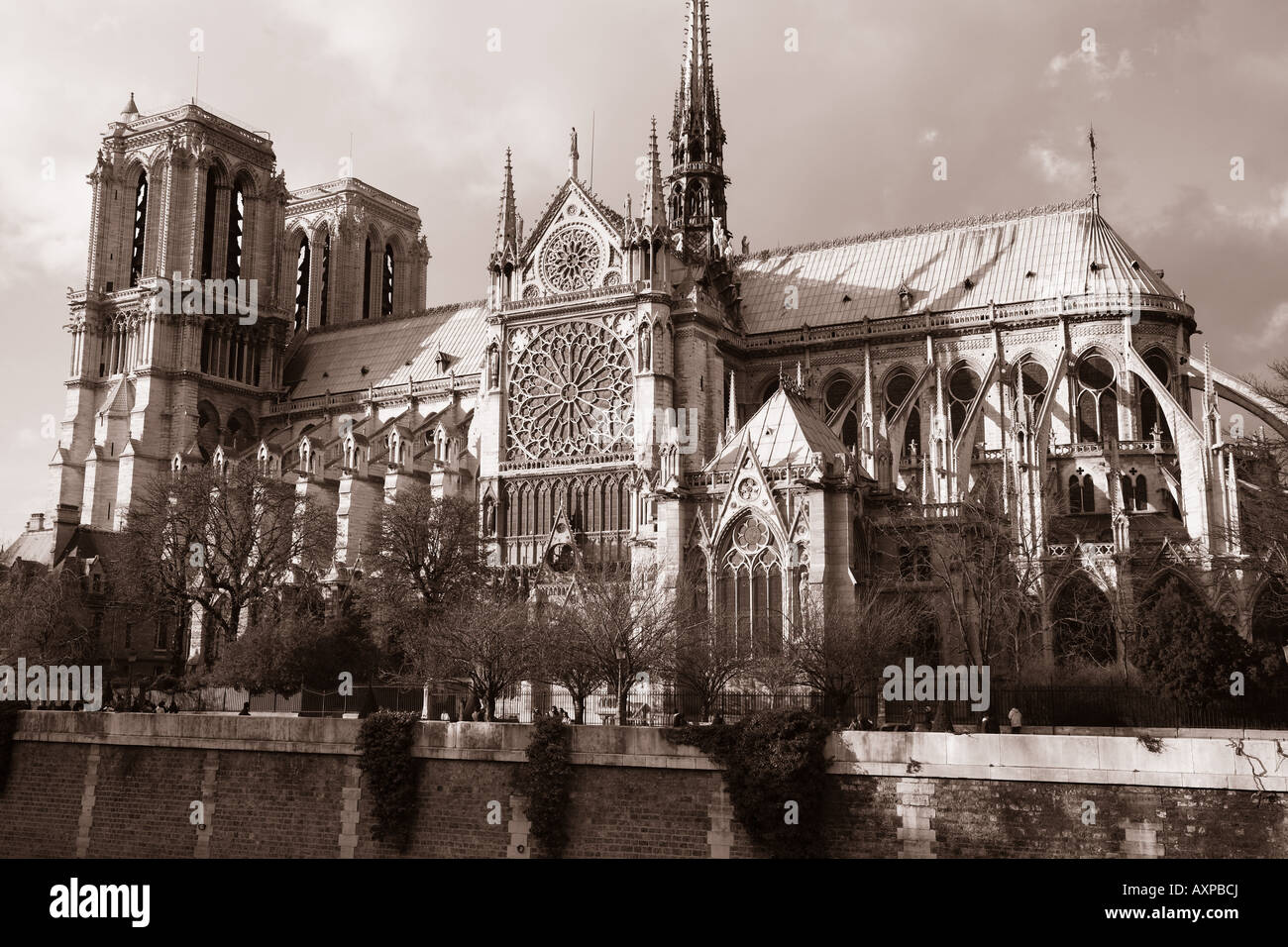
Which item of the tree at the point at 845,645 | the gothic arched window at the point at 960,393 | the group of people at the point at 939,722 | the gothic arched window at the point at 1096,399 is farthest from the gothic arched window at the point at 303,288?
the group of people at the point at 939,722

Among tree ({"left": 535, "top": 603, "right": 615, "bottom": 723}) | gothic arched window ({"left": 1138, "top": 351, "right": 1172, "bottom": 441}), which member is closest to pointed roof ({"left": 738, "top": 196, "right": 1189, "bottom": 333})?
gothic arched window ({"left": 1138, "top": 351, "right": 1172, "bottom": 441})

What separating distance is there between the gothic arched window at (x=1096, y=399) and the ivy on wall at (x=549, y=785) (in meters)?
32.7

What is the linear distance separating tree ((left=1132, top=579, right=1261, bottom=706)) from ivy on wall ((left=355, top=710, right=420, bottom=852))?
16929 millimetres

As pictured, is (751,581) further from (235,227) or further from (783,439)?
(235,227)

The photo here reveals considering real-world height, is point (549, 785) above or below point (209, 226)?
below

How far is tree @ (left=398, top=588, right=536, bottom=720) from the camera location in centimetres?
3791

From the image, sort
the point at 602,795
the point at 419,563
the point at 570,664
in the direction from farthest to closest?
the point at 419,563 → the point at 570,664 → the point at 602,795

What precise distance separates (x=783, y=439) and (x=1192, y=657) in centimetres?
1429

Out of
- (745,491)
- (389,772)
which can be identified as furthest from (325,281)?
(389,772)

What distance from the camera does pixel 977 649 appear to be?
136 ft

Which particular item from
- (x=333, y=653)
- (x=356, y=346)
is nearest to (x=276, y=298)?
(x=356, y=346)

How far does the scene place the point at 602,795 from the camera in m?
30.9
